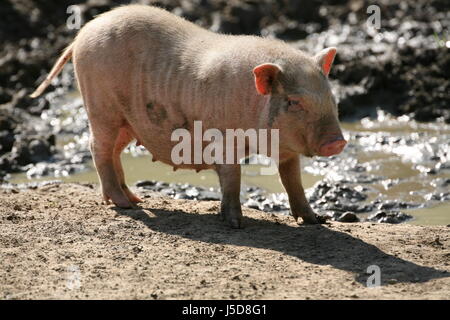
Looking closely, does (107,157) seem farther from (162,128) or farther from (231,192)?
(231,192)

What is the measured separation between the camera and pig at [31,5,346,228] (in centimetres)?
739

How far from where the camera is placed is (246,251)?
23.4 feet

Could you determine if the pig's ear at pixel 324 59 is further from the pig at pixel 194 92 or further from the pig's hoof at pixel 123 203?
the pig's hoof at pixel 123 203

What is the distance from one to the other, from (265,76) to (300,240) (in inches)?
51.0

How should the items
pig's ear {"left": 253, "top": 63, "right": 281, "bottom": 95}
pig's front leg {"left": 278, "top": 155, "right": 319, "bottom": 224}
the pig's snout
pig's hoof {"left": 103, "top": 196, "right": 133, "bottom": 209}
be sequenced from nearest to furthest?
1. the pig's snout
2. pig's ear {"left": 253, "top": 63, "right": 281, "bottom": 95}
3. pig's front leg {"left": 278, "top": 155, "right": 319, "bottom": 224}
4. pig's hoof {"left": 103, "top": 196, "right": 133, "bottom": 209}

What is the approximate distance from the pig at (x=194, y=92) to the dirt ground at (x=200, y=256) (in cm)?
39

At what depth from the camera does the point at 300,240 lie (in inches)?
293

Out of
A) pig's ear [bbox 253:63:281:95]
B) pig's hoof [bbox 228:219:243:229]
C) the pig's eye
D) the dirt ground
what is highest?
pig's ear [bbox 253:63:281:95]

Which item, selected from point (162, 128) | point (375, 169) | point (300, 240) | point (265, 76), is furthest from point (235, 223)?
point (375, 169)

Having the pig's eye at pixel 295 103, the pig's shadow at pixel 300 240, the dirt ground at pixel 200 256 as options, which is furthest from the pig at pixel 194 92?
the dirt ground at pixel 200 256

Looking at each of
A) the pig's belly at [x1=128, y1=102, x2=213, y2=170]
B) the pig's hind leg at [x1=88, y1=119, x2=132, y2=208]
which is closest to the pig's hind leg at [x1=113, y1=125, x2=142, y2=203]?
the pig's hind leg at [x1=88, y1=119, x2=132, y2=208]

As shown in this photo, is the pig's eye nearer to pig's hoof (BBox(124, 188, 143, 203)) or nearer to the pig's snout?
the pig's snout

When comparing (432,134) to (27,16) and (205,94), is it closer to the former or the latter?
(205,94)

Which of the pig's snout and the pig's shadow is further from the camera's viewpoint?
the pig's snout
